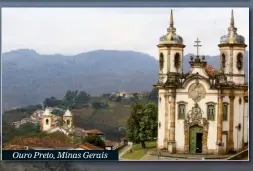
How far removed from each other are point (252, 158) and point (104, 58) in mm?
3050

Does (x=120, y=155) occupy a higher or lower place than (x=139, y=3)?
lower

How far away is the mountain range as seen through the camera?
1061 centimetres

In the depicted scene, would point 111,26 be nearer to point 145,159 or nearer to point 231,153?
point 145,159

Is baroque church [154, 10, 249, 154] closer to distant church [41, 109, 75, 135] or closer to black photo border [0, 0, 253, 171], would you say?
black photo border [0, 0, 253, 171]

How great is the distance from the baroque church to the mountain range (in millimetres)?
167

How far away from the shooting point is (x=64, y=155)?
10.6 m

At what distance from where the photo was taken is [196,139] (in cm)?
1088

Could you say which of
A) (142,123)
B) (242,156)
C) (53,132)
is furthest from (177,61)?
(53,132)

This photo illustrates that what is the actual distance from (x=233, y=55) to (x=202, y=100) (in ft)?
3.08

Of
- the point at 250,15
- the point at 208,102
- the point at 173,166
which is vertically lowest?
the point at 173,166

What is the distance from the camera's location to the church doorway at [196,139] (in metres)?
10.8

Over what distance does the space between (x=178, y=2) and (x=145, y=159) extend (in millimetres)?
2730

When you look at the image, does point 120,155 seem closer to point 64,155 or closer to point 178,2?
point 64,155

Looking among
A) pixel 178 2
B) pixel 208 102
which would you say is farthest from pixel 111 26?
pixel 208 102
